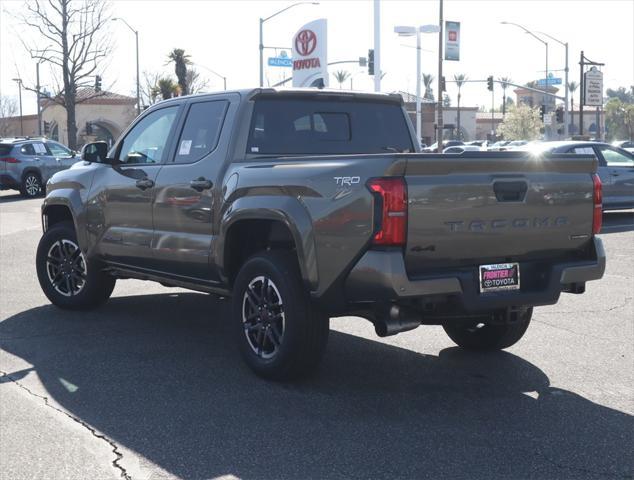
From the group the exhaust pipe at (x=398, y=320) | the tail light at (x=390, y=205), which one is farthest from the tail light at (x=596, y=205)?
the tail light at (x=390, y=205)

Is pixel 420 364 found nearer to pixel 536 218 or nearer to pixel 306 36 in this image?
pixel 536 218

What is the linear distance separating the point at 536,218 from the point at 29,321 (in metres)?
4.80

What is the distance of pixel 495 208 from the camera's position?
17.9 ft

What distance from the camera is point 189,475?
4367 millimetres

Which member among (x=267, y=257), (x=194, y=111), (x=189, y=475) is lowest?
(x=189, y=475)

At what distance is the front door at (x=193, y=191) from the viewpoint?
21.7ft

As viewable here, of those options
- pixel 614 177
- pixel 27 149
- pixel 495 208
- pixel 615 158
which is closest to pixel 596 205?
pixel 495 208

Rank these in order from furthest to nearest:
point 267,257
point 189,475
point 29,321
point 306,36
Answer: point 306,36 < point 29,321 < point 267,257 < point 189,475

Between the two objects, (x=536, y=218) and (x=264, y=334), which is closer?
(x=536, y=218)

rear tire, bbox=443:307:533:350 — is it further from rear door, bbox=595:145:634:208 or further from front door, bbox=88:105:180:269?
rear door, bbox=595:145:634:208

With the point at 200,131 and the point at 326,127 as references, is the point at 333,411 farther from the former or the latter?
the point at 200,131

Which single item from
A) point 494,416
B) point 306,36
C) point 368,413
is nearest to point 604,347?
point 494,416

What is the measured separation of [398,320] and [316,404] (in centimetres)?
73

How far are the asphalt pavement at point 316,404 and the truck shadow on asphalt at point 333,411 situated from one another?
0.01 metres
